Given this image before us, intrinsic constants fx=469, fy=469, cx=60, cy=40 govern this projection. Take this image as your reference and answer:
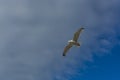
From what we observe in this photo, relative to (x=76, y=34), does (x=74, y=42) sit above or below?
below

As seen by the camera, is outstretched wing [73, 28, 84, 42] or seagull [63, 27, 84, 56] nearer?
outstretched wing [73, 28, 84, 42]

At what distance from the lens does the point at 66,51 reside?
477 ft

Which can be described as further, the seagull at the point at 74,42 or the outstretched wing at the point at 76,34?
the seagull at the point at 74,42

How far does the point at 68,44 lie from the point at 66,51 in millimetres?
2470

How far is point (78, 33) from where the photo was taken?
13738 cm

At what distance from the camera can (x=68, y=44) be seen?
5679 inches

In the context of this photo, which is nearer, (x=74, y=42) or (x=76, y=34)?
(x=76, y=34)

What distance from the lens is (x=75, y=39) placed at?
139500 mm

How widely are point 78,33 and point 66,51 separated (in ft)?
33.4

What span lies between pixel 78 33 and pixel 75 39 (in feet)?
9.42

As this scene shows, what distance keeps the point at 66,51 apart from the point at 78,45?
9.24 metres

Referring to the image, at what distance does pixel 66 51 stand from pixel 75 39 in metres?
7.32

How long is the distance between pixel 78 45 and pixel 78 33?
354 cm
